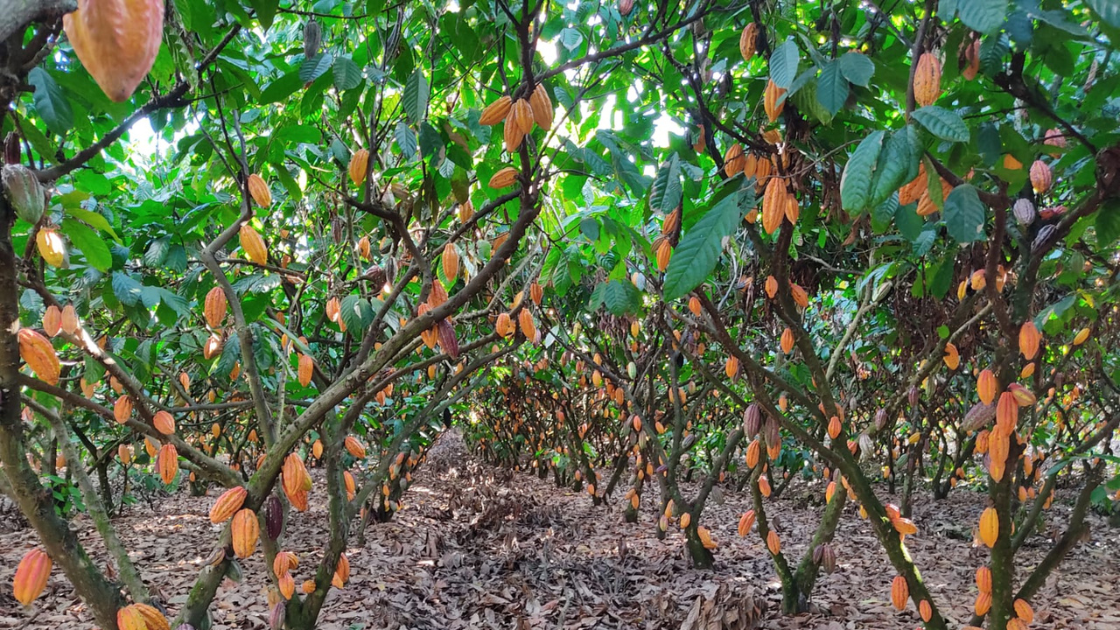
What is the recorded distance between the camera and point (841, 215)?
149 cm

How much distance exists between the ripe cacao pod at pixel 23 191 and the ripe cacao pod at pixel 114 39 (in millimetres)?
685

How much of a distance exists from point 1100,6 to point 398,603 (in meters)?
3.29

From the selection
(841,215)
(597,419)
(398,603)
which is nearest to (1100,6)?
(841,215)

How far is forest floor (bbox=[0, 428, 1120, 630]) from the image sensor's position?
287 cm

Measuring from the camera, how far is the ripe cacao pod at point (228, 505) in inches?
52.8

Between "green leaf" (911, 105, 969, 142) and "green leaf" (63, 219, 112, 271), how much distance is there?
1599mm

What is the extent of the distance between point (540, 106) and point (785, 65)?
0.46m

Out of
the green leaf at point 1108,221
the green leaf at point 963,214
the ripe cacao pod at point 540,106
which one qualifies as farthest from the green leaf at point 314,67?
the green leaf at point 1108,221

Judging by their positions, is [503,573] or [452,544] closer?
[503,573]

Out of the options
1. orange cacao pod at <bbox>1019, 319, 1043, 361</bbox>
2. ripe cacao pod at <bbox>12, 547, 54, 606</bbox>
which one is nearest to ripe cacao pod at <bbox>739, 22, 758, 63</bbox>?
orange cacao pod at <bbox>1019, 319, 1043, 361</bbox>

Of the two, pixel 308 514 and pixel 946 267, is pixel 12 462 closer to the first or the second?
pixel 946 267

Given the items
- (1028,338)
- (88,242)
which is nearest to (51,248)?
(88,242)

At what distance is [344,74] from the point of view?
4.05 feet

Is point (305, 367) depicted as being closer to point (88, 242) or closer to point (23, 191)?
point (88, 242)
